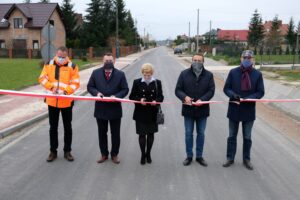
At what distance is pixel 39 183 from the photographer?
5.38 metres

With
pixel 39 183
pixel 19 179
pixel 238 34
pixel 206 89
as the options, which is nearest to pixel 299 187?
pixel 206 89

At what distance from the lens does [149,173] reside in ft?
19.4

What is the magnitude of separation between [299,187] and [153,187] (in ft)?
6.58

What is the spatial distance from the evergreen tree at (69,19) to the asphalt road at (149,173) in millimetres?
54761

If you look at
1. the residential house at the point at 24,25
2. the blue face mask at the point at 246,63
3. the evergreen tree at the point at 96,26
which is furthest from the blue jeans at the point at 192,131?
the evergreen tree at the point at 96,26

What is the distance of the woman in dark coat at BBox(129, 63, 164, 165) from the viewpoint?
612 cm

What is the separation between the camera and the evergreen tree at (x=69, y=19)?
6075 cm

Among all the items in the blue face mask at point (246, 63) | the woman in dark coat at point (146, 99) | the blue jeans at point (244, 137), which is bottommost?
the blue jeans at point (244, 137)

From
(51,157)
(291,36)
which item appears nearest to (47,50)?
(51,157)

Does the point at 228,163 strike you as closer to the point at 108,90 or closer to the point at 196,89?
the point at 196,89

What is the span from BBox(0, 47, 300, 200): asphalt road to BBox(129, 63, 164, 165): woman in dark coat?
1.87 feet

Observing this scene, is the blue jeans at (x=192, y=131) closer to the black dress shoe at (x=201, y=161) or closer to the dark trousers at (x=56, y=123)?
the black dress shoe at (x=201, y=161)

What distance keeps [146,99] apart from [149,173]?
1.15 meters

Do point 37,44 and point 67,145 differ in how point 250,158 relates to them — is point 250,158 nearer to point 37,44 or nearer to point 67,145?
point 67,145
